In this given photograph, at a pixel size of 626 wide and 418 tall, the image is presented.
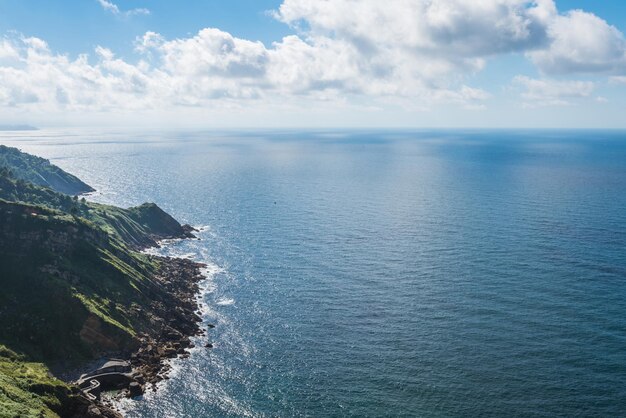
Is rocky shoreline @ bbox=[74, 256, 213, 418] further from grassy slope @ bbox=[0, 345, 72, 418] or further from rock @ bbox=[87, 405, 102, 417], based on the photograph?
grassy slope @ bbox=[0, 345, 72, 418]

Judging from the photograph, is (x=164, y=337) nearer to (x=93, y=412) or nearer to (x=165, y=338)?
(x=165, y=338)

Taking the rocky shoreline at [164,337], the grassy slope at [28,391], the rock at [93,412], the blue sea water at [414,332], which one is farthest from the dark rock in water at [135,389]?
the grassy slope at [28,391]

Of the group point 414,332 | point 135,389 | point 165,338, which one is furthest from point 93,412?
point 414,332

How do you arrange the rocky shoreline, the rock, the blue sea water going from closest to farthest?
the rock → the blue sea water → the rocky shoreline

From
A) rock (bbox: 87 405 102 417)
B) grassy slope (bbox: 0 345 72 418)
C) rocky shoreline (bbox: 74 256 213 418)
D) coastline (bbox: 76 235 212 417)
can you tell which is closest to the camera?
grassy slope (bbox: 0 345 72 418)

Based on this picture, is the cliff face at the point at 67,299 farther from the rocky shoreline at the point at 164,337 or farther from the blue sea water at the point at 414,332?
the blue sea water at the point at 414,332

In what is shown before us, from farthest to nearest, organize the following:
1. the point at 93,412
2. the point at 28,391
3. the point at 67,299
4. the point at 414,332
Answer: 1. the point at 67,299
2. the point at 414,332
3. the point at 93,412
4. the point at 28,391

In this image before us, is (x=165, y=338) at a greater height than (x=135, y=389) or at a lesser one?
greater

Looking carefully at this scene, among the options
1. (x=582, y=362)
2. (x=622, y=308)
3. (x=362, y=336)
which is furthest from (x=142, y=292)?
(x=622, y=308)

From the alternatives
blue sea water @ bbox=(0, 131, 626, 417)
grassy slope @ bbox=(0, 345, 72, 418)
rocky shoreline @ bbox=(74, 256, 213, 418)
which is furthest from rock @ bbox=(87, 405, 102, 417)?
blue sea water @ bbox=(0, 131, 626, 417)
